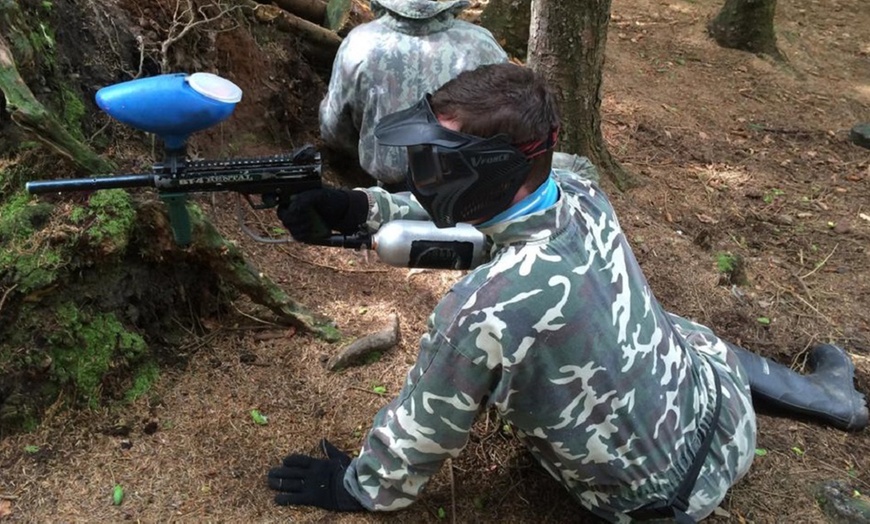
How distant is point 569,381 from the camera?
2.28 meters

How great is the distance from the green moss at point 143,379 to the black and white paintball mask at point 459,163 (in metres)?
1.84

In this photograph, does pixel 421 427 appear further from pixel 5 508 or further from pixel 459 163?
pixel 5 508

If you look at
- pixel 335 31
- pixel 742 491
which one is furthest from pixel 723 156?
pixel 742 491

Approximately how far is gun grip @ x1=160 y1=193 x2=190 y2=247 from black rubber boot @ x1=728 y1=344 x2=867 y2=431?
8.66 feet

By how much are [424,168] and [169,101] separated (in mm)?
885

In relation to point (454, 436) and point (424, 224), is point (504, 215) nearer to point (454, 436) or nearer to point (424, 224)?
point (424, 224)

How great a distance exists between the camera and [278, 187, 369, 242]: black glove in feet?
9.08

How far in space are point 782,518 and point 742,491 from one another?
18cm

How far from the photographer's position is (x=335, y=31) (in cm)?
558

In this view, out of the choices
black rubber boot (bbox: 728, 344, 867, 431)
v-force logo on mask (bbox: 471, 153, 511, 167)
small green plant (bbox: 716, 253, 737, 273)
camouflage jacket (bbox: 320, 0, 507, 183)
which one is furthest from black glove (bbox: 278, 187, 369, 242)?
small green plant (bbox: 716, 253, 737, 273)

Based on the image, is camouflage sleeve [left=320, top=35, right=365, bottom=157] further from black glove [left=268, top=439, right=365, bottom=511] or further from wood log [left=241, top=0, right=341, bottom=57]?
black glove [left=268, top=439, right=365, bottom=511]

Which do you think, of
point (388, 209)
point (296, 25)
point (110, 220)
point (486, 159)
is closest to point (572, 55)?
point (296, 25)

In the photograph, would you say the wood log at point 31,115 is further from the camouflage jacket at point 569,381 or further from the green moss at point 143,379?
the camouflage jacket at point 569,381

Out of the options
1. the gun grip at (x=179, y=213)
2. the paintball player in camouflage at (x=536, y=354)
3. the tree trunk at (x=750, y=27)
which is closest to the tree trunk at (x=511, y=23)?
the tree trunk at (x=750, y=27)
